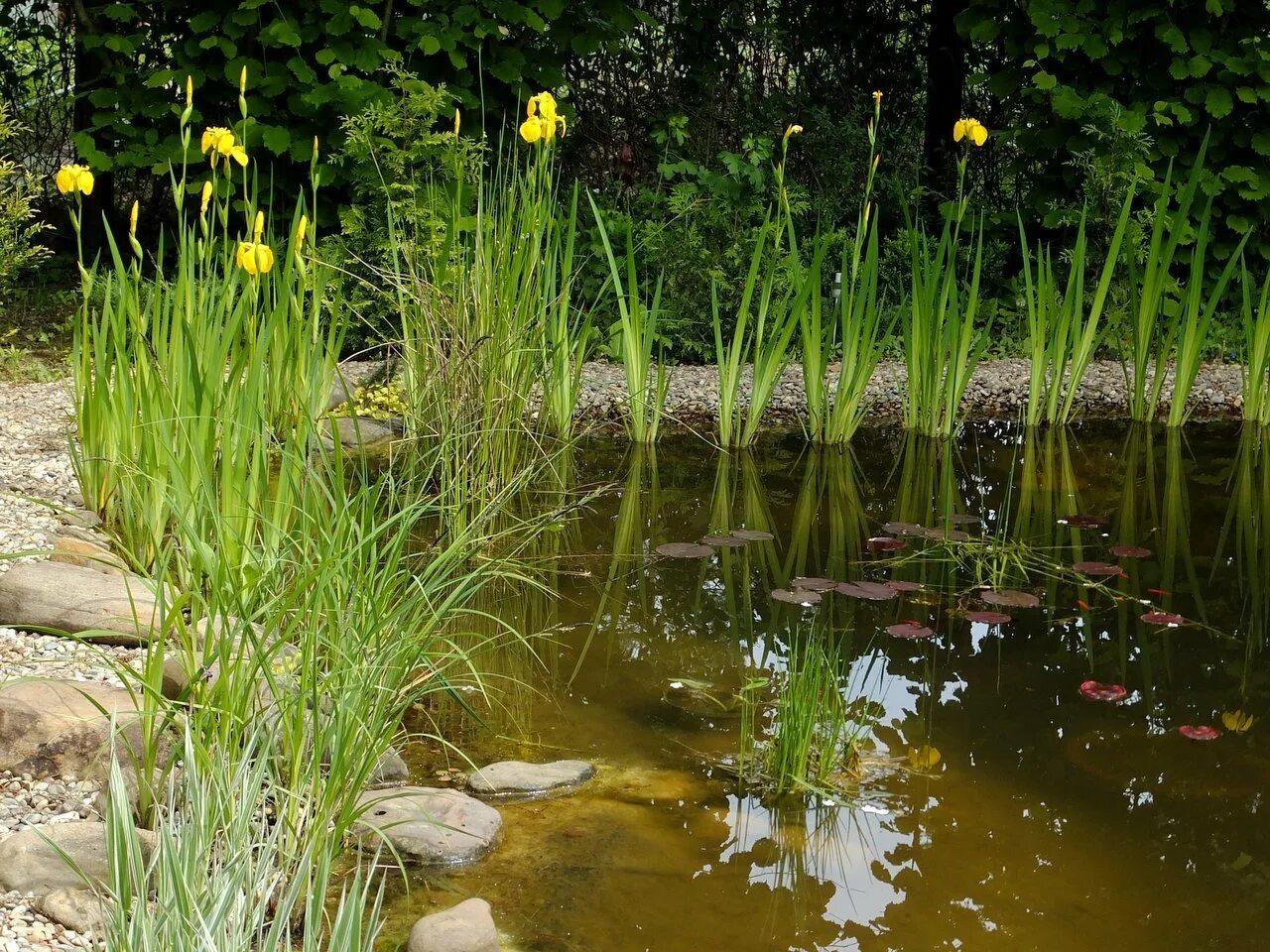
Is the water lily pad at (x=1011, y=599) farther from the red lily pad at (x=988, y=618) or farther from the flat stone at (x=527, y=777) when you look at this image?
the flat stone at (x=527, y=777)

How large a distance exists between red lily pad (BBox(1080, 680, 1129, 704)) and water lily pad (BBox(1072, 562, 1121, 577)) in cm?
71

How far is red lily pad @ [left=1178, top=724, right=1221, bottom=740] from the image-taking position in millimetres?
2623

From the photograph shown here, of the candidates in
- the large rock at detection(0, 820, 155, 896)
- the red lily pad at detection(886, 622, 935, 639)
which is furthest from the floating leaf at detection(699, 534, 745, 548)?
the large rock at detection(0, 820, 155, 896)

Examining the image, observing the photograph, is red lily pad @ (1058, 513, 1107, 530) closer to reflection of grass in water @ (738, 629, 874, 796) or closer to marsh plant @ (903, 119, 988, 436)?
marsh plant @ (903, 119, 988, 436)

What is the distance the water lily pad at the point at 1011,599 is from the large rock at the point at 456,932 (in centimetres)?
175

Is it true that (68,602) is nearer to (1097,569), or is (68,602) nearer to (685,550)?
(685,550)

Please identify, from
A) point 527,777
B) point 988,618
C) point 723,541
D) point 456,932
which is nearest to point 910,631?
point 988,618

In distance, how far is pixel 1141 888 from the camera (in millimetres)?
2148

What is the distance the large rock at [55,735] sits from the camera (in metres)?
2.16

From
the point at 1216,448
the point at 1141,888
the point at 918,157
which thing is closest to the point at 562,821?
the point at 1141,888

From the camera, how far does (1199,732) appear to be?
2637 mm

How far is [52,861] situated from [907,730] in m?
1.63

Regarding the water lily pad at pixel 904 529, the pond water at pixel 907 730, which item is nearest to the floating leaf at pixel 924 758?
the pond water at pixel 907 730

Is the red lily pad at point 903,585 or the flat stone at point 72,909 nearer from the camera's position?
the flat stone at point 72,909
